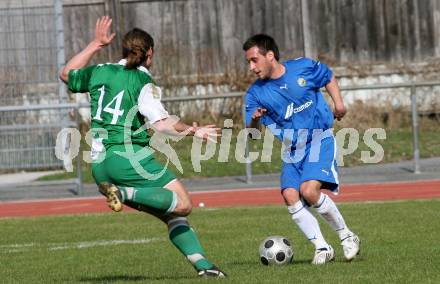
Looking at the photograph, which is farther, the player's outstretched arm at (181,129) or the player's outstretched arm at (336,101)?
the player's outstretched arm at (336,101)

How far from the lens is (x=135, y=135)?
985 cm

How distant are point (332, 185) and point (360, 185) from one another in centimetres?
947

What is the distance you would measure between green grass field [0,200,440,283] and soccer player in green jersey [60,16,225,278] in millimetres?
598

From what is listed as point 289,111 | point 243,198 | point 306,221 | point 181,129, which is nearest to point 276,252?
point 306,221

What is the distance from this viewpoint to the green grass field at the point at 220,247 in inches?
404

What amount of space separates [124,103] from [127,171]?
54 centimetres

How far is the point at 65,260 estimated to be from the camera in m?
12.3

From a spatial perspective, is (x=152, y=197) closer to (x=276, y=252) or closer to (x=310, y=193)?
(x=276, y=252)

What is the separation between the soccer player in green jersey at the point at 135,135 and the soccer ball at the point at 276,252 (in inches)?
46.9

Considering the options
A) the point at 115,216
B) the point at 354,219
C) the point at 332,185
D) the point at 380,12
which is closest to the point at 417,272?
the point at 332,185

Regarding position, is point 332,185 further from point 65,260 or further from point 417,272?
point 65,260

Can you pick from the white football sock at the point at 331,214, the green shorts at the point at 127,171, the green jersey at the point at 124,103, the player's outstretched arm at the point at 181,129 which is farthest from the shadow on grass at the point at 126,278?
the white football sock at the point at 331,214

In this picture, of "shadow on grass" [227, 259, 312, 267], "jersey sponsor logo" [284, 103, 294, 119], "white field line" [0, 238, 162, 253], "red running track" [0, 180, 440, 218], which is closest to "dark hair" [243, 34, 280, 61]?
"jersey sponsor logo" [284, 103, 294, 119]

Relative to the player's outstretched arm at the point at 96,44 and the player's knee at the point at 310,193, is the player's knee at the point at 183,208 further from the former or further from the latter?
the player's knee at the point at 310,193
